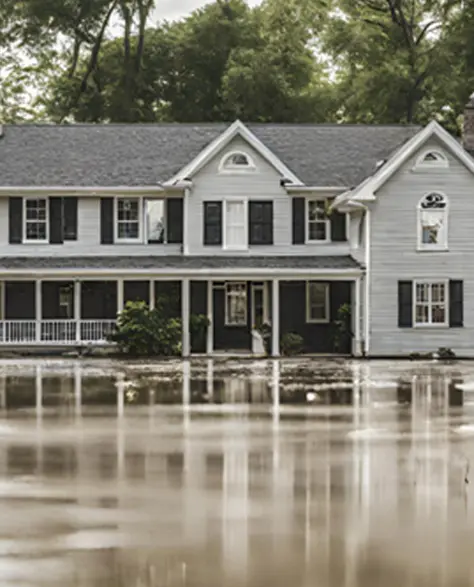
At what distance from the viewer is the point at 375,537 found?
40.6 ft

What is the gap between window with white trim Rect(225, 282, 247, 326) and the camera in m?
42.5

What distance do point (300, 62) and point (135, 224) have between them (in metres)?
20.2

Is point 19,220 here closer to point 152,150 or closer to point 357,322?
point 152,150

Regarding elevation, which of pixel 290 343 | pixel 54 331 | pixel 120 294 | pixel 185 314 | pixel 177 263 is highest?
pixel 177 263

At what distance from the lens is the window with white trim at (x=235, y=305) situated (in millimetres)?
42531

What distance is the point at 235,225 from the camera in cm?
4197

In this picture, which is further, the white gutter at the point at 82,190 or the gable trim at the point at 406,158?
the white gutter at the point at 82,190

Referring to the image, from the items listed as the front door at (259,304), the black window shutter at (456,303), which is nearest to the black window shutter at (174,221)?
the front door at (259,304)

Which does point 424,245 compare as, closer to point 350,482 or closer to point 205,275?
point 205,275

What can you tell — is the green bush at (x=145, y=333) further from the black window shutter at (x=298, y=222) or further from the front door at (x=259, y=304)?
the black window shutter at (x=298, y=222)

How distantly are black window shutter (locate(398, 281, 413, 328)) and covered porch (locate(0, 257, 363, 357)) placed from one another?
4.14 feet

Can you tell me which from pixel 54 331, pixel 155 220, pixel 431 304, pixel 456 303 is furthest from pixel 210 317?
pixel 456 303

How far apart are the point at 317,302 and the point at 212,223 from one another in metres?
4.25

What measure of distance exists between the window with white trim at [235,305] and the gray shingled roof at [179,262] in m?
1.33
